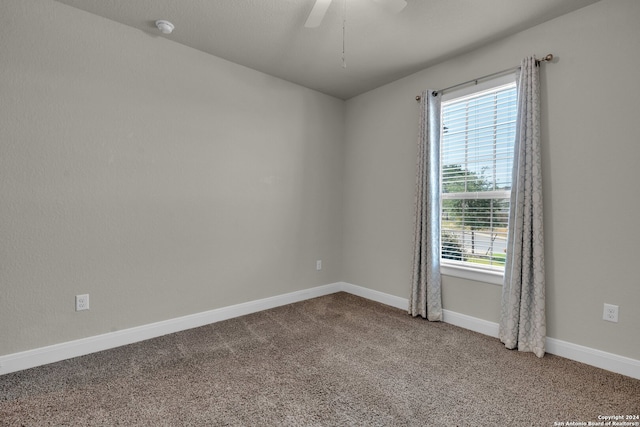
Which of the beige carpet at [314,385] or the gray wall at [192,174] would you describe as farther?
the gray wall at [192,174]

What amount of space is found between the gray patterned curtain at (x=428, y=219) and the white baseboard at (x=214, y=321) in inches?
8.2

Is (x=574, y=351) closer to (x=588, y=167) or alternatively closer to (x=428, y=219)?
(x=588, y=167)

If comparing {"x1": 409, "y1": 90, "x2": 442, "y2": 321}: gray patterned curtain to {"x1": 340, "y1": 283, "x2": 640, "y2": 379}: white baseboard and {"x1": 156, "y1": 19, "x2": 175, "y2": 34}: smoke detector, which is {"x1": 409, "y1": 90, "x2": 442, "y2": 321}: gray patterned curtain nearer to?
{"x1": 340, "y1": 283, "x2": 640, "y2": 379}: white baseboard

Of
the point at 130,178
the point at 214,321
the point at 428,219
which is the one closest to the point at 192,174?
the point at 130,178

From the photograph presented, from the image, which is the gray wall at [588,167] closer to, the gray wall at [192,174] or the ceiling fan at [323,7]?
the gray wall at [192,174]

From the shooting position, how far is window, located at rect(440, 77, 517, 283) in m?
2.69

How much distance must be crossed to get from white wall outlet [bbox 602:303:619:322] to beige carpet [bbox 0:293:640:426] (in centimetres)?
37

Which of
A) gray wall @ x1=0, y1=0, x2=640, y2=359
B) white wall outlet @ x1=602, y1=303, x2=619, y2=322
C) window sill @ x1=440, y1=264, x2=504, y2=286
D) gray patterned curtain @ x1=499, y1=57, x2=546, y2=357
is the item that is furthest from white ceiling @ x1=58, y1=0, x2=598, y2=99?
white wall outlet @ x1=602, y1=303, x2=619, y2=322

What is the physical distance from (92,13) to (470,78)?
3211mm

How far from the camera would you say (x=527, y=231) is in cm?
240

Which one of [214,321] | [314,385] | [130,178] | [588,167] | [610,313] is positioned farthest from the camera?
[214,321]

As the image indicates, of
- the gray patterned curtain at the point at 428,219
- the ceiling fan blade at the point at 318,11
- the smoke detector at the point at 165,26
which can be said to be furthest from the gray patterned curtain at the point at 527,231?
the smoke detector at the point at 165,26

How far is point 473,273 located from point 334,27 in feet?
8.15

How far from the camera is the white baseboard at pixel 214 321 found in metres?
2.09
